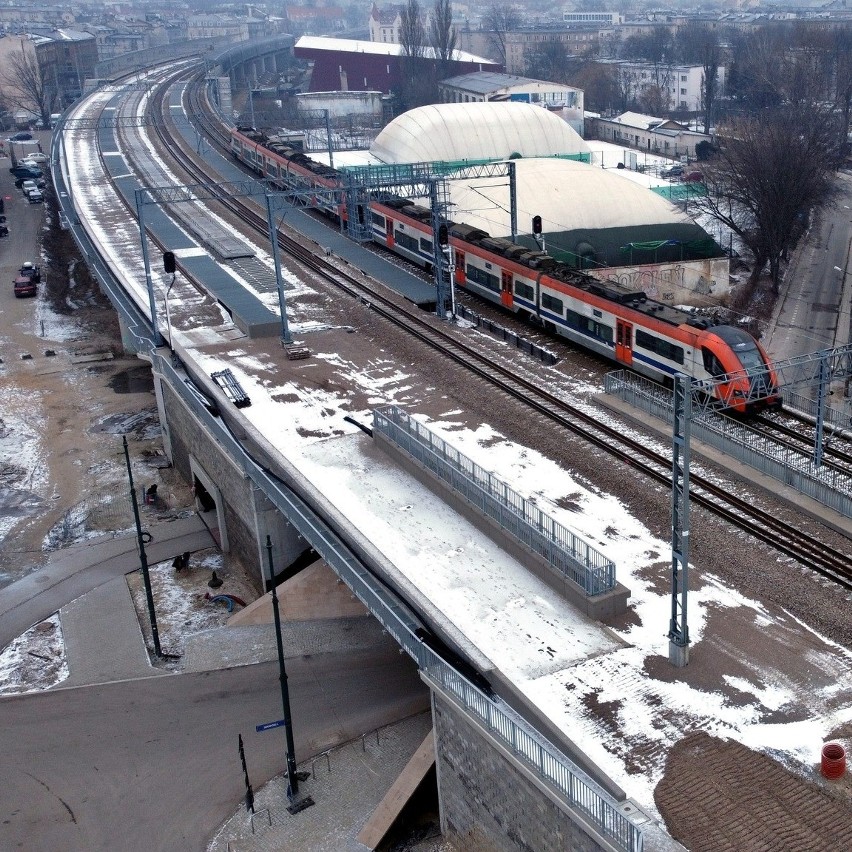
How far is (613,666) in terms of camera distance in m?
18.0

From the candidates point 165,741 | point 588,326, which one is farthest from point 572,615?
point 588,326

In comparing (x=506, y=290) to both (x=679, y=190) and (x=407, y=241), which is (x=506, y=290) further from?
(x=679, y=190)

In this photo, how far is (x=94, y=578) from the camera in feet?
97.4

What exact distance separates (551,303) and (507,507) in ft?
50.0

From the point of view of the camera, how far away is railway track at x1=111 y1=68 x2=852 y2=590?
21422 mm

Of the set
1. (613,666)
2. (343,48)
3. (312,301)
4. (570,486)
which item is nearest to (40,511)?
(312,301)

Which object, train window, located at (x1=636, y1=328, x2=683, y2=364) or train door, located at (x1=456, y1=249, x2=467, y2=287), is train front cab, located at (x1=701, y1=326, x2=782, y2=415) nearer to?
train window, located at (x1=636, y1=328, x2=683, y2=364)

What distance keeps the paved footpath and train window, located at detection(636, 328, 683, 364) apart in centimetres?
1347

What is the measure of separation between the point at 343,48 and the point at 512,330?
118902 millimetres

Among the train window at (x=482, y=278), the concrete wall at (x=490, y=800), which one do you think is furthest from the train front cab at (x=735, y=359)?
the concrete wall at (x=490, y=800)

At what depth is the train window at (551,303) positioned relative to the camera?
35.4 m

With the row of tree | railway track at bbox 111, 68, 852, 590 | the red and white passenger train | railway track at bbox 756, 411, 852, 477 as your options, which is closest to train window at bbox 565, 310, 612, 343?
the red and white passenger train

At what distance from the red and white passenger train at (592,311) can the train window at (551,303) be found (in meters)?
0.03

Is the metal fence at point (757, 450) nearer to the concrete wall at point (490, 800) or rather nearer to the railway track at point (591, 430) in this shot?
the railway track at point (591, 430)
